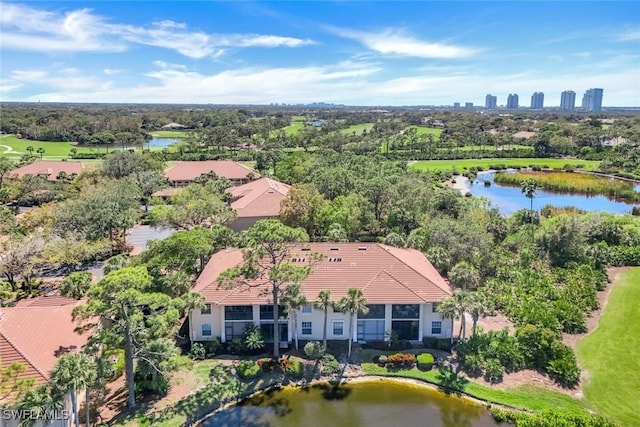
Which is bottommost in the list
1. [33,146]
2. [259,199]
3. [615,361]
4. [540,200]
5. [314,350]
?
[615,361]

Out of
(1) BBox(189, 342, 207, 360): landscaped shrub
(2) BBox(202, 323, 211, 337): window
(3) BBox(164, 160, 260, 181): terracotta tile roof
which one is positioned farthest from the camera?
(3) BBox(164, 160, 260, 181): terracotta tile roof

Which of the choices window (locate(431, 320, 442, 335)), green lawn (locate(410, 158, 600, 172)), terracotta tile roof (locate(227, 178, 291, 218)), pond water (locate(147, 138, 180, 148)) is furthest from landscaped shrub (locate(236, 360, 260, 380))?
pond water (locate(147, 138, 180, 148))

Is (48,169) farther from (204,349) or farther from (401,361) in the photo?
(401,361)

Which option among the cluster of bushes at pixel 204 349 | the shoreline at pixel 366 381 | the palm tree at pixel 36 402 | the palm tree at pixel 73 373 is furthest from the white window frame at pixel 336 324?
the palm tree at pixel 36 402

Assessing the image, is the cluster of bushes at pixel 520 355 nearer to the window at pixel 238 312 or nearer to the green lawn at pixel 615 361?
the green lawn at pixel 615 361

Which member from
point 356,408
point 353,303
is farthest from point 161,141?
point 356,408

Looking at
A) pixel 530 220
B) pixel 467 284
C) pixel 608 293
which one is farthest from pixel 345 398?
pixel 530 220

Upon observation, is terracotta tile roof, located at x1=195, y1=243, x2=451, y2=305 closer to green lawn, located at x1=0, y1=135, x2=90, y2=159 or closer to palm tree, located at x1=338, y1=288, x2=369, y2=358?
palm tree, located at x1=338, y1=288, x2=369, y2=358
